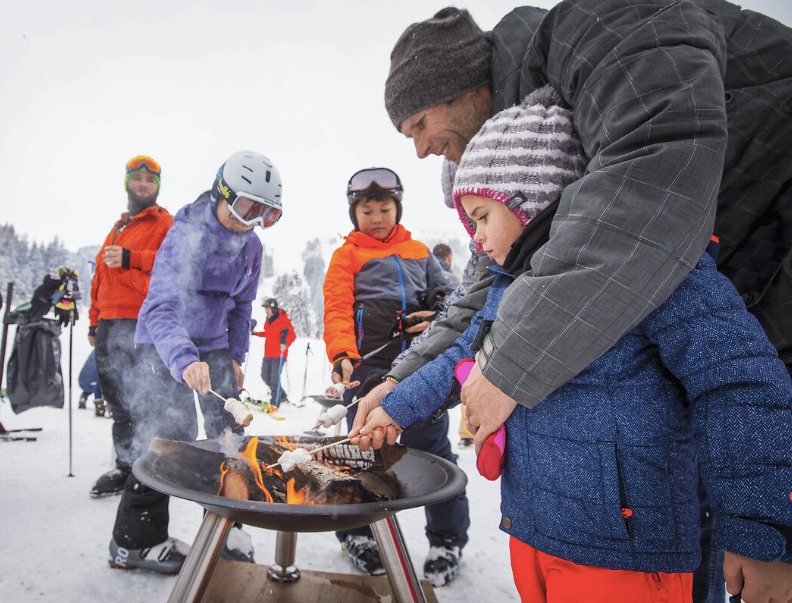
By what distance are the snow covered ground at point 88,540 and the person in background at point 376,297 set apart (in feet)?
0.91

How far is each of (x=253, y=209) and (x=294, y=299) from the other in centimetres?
1497

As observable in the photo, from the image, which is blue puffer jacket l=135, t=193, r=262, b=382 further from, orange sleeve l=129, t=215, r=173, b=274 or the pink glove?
the pink glove

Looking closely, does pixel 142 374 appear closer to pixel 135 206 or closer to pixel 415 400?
pixel 135 206

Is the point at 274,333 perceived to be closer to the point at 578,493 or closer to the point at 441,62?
the point at 441,62

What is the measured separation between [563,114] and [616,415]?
0.79 meters

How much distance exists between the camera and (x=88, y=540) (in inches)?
107

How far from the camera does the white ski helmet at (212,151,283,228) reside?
254 centimetres

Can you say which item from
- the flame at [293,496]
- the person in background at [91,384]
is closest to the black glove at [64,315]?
the person in background at [91,384]

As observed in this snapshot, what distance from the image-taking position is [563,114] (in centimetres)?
119

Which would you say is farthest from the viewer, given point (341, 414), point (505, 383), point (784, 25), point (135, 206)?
point (135, 206)

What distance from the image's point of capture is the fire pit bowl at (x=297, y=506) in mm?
1062

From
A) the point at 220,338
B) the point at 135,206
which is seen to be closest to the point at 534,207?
the point at 220,338

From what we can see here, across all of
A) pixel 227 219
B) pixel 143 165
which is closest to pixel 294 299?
pixel 143 165

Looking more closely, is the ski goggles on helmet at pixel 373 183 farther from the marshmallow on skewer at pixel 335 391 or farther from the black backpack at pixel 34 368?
the black backpack at pixel 34 368
